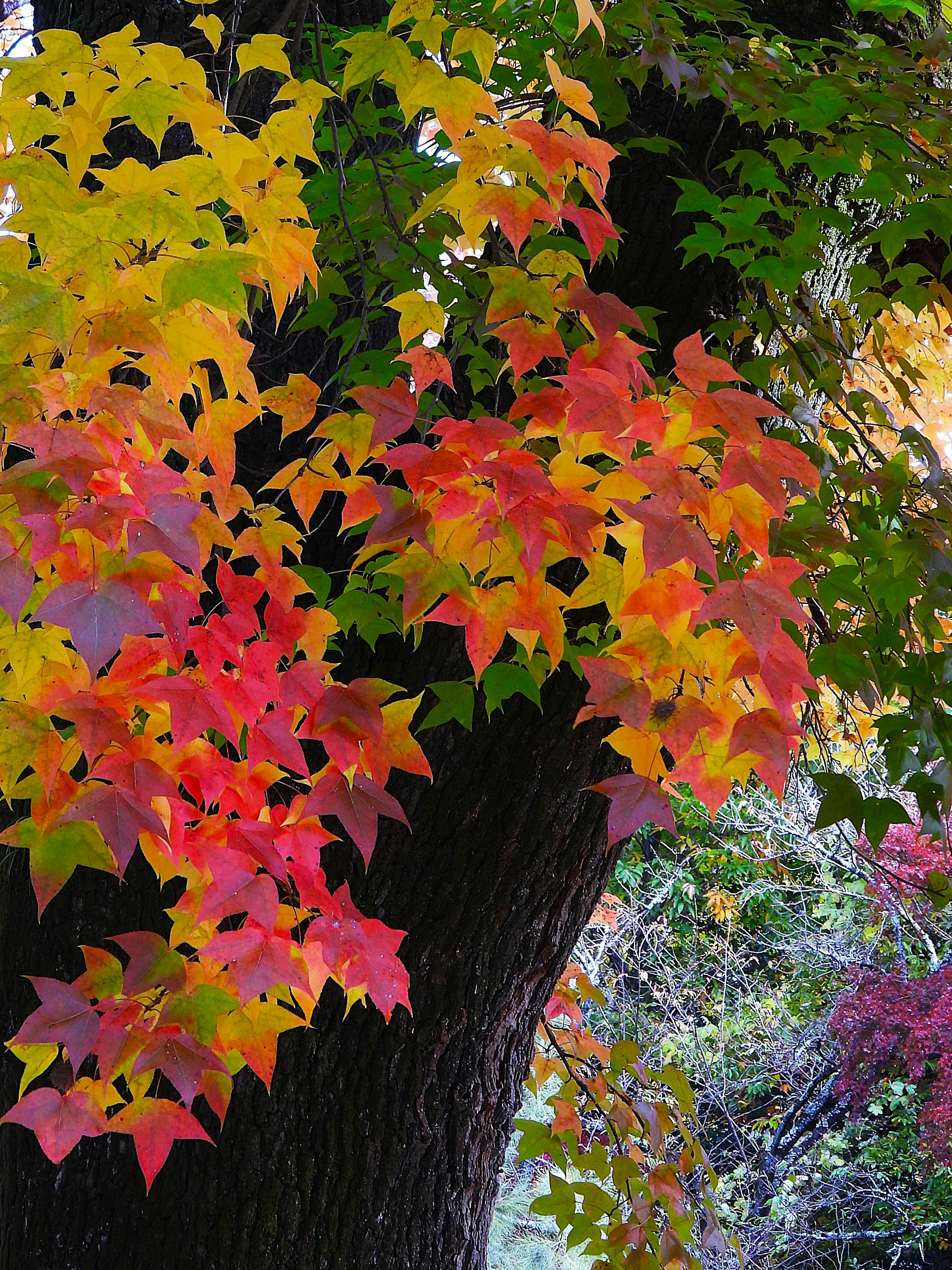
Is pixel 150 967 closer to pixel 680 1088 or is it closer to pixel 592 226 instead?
pixel 592 226

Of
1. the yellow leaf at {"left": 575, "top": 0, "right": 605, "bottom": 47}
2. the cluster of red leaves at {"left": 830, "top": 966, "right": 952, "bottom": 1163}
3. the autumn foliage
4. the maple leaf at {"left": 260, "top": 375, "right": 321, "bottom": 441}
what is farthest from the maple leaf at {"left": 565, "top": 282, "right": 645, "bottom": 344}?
the cluster of red leaves at {"left": 830, "top": 966, "right": 952, "bottom": 1163}

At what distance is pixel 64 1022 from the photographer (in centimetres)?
110

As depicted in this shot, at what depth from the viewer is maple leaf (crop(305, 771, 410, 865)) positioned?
1.15m

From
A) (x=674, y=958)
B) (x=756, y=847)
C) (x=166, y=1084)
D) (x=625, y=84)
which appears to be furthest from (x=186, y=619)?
(x=674, y=958)

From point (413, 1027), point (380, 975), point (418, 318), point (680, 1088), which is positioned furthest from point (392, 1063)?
point (418, 318)

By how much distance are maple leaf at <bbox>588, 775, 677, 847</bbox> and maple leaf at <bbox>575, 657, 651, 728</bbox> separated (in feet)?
0.21

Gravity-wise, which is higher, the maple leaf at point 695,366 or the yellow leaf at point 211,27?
the yellow leaf at point 211,27

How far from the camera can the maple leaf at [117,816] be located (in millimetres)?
965

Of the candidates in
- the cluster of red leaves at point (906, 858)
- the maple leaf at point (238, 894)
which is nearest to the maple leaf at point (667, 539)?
the maple leaf at point (238, 894)

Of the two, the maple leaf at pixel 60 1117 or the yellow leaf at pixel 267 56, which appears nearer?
the maple leaf at pixel 60 1117

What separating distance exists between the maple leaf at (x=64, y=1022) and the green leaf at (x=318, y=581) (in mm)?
636

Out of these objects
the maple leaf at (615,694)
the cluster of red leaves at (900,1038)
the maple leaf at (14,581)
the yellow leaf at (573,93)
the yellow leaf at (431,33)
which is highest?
the cluster of red leaves at (900,1038)

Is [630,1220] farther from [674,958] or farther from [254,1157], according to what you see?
[674,958]

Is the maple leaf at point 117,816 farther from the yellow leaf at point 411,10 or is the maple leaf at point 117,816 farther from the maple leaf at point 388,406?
the yellow leaf at point 411,10
